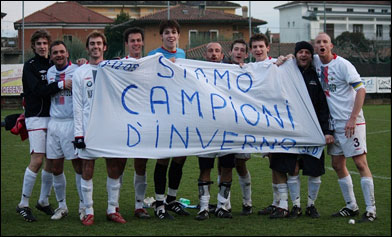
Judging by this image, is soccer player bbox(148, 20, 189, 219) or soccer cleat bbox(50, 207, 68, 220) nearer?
soccer cleat bbox(50, 207, 68, 220)

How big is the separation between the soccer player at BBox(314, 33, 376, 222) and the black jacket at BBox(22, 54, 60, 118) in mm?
3052

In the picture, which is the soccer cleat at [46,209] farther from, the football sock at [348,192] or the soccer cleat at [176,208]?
the football sock at [348,192]

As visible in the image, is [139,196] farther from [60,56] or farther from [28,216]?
[60,56]

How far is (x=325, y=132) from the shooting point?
6594 mm

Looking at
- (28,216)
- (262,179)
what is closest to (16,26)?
(262,179)

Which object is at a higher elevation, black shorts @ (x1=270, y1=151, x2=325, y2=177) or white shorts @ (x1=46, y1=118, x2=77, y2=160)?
white shorts @ (x1=46, y1=118, x2=77, y2=160)

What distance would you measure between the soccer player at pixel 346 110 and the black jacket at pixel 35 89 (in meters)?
3.05

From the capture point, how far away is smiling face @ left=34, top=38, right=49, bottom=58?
22.0ft

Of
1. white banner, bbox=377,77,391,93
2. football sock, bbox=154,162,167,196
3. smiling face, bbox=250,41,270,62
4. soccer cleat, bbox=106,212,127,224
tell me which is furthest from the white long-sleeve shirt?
white banner, bbox=377,77,391,93

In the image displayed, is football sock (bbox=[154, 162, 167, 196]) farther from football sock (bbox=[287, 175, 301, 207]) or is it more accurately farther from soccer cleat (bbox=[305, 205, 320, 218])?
soccer cleat (bbox=[305, 205, 320, 218])

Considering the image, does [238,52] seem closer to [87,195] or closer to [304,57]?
[304,57]

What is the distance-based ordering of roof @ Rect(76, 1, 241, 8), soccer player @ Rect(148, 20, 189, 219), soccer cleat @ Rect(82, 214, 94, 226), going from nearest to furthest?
1. soccer cleat @ Rect(82, 214, 94, 226)
2. soccer player @ Rect(148, 20, 189, 219)
3. roof @ Rect(76, 1, 241, 8)

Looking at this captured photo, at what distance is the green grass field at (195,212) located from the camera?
5848 millimetres

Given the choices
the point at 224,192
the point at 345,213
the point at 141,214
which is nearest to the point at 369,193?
Answer: the point at 345,213
